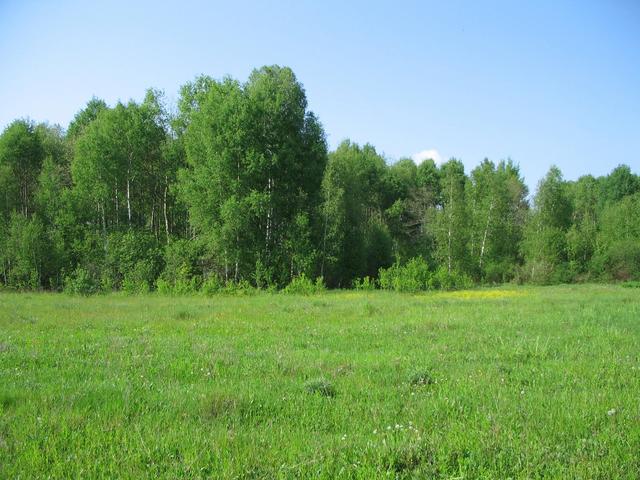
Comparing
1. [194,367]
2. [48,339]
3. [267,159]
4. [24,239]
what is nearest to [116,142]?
[24,239]

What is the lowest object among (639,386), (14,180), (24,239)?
(639,386)

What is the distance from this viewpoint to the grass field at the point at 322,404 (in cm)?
450

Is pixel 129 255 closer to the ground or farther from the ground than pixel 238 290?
farther from the ground

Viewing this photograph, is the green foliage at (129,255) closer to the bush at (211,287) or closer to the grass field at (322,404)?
the bush at (211,287)

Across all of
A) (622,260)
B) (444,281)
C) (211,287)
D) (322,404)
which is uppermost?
(622,260)

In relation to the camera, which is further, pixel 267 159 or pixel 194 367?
pixel 267 159

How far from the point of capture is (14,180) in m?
Answer: 40.6

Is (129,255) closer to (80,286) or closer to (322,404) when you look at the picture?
(80,286)

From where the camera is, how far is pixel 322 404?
634 cm

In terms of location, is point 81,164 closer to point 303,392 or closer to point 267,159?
point 267,159

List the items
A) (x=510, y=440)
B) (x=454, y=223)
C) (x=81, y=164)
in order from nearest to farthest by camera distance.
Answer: (x=510, y=440) < (x=81, y=164) < (x=454, y=223)

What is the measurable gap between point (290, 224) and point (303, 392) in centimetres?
3112

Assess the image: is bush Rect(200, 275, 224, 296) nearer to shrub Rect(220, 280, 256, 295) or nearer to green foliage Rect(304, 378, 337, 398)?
shrub Rect(220, 280, 256, 295)

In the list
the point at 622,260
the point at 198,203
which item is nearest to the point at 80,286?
the point at 198,203
